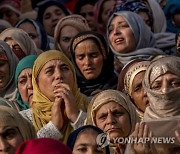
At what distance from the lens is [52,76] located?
31.1 feet

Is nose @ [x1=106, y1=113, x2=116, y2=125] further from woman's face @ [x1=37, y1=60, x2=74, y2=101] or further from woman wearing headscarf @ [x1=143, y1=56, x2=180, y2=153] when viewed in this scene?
woman's face @ [x1=37, y1=60, x2=74, y2=101]

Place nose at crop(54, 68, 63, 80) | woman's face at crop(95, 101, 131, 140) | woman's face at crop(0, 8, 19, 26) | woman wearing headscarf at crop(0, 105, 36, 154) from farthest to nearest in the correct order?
woman's face at crop(0, 8, 19, 26) → nose at crop(54, 68, 63, 80) → woman's face at crop(95, 101, 131, 140) → woman wearing headscarf at crop(0, 105, 36, 154)

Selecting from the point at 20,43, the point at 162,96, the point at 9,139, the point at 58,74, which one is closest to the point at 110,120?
the point at 162,96

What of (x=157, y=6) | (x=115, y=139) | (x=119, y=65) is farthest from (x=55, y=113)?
(x=157, y=6)

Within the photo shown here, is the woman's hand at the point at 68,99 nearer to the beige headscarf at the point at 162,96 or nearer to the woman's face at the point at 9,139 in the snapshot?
the beige headscarf at the point at 162,96

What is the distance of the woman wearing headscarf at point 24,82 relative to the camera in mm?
10094

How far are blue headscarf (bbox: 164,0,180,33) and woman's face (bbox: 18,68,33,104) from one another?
2980 millimetres

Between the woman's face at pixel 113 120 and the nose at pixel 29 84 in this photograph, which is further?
the nose at pixel 29 84

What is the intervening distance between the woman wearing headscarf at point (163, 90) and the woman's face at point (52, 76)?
0.85 m

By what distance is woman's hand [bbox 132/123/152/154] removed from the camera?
7691 mm

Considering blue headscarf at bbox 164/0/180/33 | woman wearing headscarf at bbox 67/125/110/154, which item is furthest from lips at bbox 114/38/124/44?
woman wearing headscarf at bbox 67/125/110/154

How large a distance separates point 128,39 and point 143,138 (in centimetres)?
360

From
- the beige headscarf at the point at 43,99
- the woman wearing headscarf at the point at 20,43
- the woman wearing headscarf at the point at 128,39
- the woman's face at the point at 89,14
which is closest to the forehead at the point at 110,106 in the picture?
the beige headscarf at the point at 43,99

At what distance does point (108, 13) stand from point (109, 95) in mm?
4516
